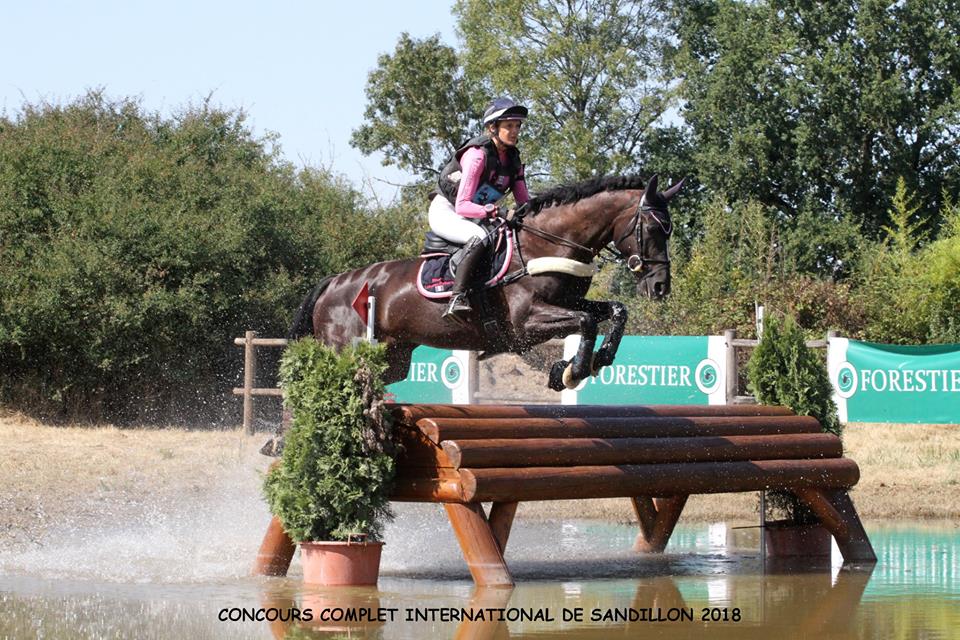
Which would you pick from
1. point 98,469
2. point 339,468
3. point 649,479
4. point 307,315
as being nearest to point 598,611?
point 649,479

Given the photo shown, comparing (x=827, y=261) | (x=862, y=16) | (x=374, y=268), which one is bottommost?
(x=374, y=268)

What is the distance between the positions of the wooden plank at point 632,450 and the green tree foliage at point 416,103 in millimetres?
29419

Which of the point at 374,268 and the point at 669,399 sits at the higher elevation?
the point at 374,268

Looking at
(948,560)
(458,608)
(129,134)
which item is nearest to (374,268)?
(458,608)

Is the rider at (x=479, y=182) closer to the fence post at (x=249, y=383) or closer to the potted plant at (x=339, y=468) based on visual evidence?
the potted plant at (x=339, y=468)

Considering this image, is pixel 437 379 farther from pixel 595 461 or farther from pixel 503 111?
pixel 595 461

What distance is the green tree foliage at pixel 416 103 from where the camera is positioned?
1462 inches

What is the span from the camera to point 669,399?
1416 centimetres

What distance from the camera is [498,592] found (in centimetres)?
672

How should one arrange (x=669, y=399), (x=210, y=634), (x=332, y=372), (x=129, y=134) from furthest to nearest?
(x=129, y=134)
(x=669, y=399)
(x=332, y=372)
(x=210, y=634)

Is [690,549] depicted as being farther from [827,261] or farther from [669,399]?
[827,261]

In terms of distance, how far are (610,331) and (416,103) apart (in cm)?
A: 2990

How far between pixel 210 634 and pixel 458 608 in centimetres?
136

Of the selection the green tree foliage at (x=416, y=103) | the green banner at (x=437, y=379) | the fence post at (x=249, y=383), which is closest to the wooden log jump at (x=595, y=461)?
the green banner at (x=437, y=379)
